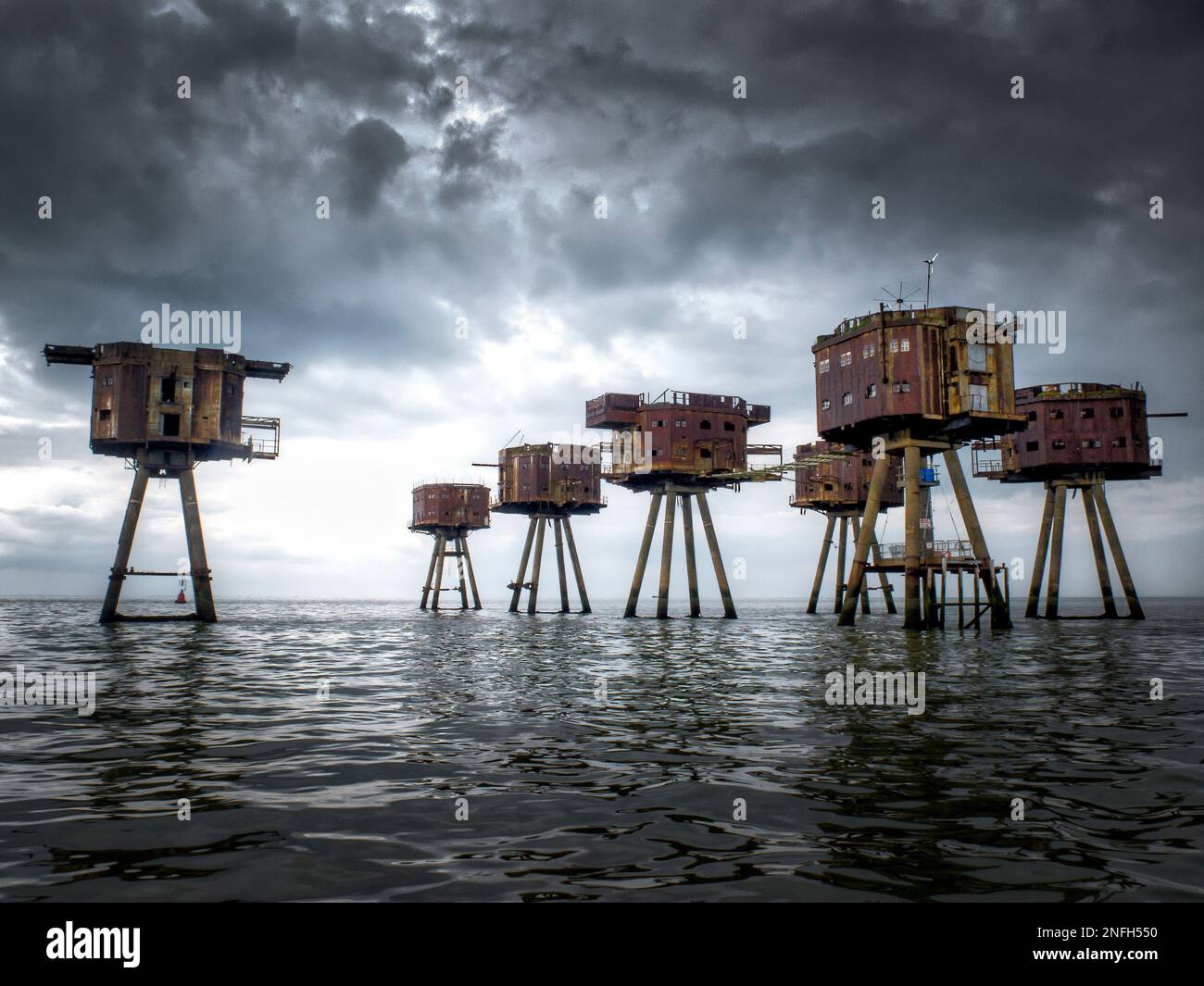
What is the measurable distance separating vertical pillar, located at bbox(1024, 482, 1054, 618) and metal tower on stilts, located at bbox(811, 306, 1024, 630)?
53.7ft

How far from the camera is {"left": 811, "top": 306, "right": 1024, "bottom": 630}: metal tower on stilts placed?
35375 millimetres

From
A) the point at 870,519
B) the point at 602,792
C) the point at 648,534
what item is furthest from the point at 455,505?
the point at 602,792

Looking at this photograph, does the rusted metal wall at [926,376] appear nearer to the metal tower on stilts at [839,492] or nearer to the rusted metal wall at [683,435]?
the rusted metal wall at [683,435]

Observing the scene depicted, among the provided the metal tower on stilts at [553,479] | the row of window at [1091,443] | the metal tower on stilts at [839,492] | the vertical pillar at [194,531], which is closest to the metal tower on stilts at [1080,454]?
the row of window at [1091,443]

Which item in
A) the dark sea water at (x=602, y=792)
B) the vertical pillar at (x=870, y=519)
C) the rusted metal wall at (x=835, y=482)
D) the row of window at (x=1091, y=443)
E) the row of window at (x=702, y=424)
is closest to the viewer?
the dark sea water at (x=602, y=792)

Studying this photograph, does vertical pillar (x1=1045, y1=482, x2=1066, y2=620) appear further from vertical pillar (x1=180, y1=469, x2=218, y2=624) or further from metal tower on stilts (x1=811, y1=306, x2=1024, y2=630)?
vertical pillar (x1=180, y1=469, x2=218, y2=624)

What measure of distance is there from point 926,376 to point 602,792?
3127 centimetres

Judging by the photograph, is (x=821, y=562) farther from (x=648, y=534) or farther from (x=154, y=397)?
(x=154, y=397)

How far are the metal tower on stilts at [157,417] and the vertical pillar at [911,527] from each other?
3003 cm

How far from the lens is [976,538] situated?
37.2 metres

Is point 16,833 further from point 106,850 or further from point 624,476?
point 624,476

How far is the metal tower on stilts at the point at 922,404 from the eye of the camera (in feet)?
116
